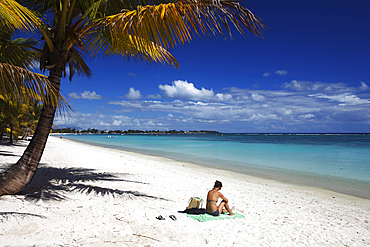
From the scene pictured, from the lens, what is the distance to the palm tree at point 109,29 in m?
3.37

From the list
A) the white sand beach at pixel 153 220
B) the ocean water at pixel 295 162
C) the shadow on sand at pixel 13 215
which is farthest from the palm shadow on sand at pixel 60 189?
the ocean water at pixel 295 162

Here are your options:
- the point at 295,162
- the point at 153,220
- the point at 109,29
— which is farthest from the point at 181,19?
the point at 295,162

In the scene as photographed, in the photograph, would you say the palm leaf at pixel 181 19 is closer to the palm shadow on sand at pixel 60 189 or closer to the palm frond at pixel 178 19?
the palm frond at pixel 178 19

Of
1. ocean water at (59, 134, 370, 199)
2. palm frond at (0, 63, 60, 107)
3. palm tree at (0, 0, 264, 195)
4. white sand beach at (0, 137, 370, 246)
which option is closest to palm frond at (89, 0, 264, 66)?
palm tree at (0, 0, 264, 195)

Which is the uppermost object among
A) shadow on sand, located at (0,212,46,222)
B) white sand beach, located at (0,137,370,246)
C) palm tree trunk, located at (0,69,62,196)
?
palm tree trunk, located at (0,69,62,196)

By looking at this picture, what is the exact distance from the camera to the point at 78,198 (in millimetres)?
4992

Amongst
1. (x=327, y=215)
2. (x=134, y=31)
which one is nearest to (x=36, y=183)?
(x=134, y=31)

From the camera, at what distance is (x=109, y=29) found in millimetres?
4379

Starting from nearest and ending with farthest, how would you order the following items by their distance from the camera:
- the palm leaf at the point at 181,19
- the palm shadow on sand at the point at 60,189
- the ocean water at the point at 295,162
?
the palm leaf at the point at 181,19
the palm shadow on sand at the point at 60,189
the ocean water at the point at 295,162

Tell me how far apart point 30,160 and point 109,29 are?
120 inches

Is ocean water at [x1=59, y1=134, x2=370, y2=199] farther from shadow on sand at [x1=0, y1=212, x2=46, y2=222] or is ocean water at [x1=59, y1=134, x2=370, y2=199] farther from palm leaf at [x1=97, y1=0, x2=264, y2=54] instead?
shadow on sand at [x1=0, y1=212, x2=46, y2=222]

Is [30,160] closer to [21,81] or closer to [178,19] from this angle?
[21,81]

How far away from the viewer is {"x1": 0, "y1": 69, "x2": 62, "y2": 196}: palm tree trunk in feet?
14.8

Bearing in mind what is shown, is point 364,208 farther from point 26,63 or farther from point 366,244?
point 26,63
